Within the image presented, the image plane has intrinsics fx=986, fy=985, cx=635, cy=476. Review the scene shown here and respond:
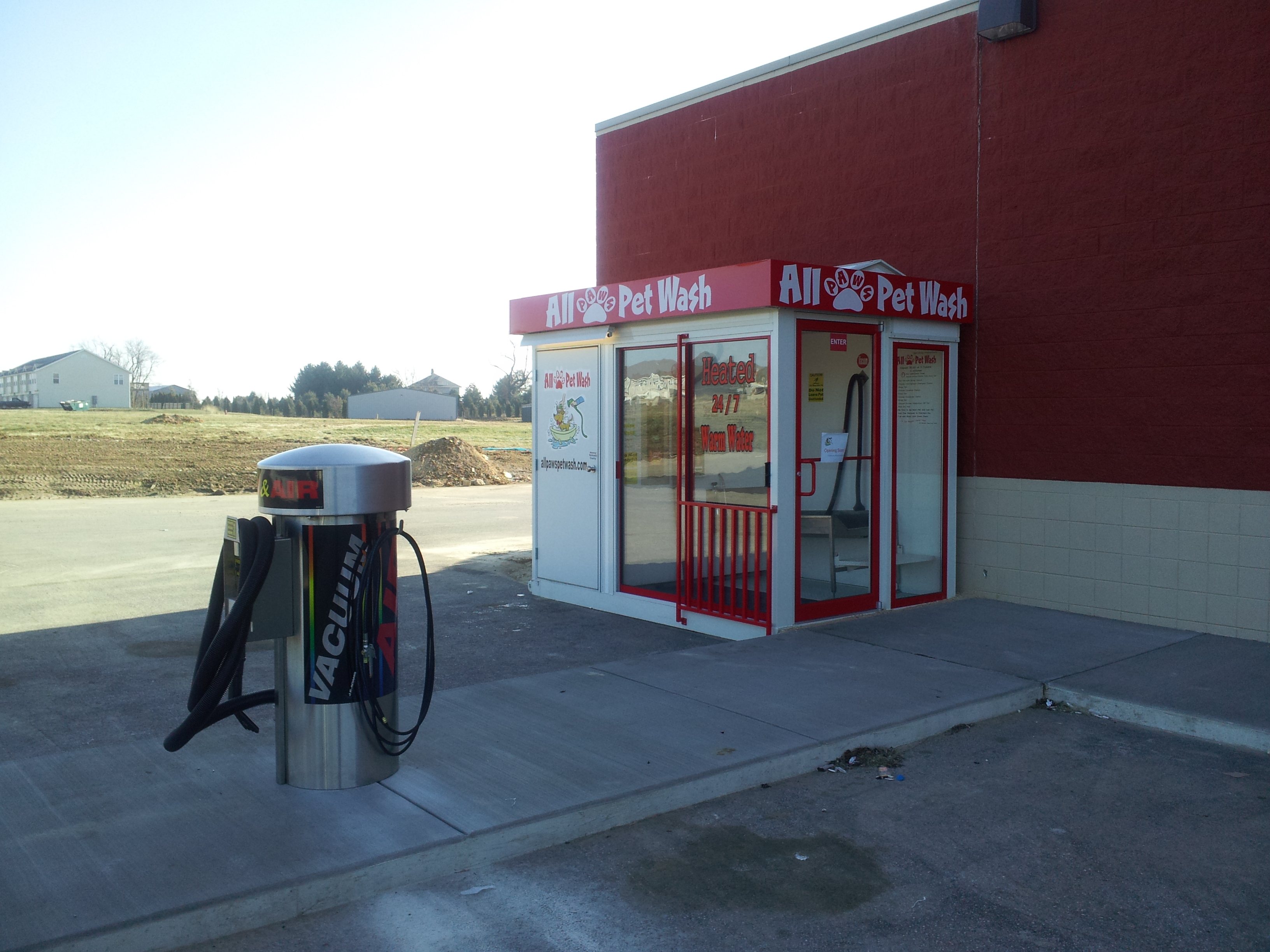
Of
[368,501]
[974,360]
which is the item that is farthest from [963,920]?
[974,360]

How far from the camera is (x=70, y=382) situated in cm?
8206

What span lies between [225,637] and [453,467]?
2456cm

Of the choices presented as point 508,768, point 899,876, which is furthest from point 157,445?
point 899,876

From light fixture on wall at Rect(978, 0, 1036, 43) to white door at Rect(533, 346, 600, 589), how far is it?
447 centimetres

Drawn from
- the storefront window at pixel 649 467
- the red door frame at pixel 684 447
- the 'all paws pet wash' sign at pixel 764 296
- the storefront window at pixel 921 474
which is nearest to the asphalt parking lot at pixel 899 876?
the red door frame at pixel 684 447

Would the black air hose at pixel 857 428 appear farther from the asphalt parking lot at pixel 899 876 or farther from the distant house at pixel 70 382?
the distant house at pixel 70 382

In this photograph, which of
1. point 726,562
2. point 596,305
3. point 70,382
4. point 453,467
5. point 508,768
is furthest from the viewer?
point 70,382

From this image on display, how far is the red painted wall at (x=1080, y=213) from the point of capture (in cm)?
733

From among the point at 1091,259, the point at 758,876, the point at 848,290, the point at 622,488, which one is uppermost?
the point at 1091,259

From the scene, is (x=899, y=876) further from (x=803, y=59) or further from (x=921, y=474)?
(x=803, y=59)

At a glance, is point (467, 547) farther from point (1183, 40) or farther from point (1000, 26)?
point (1183, 40)

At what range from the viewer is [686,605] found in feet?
27.4

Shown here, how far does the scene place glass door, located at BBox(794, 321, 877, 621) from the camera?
8156mm

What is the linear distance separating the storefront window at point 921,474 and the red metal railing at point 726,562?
1653mm
